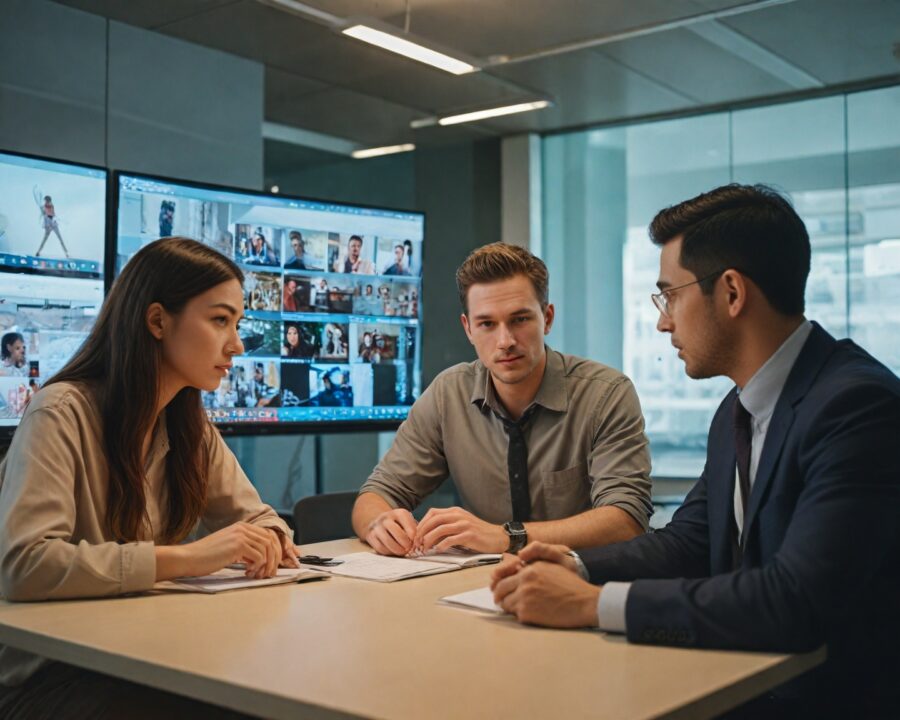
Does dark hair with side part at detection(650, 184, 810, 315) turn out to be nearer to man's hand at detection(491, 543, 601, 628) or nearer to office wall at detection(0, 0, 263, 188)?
man's hand at detection(491, 543, 601, 628)

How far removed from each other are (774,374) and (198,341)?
3.95ft

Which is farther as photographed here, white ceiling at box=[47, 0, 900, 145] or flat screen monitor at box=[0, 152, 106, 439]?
white ceiling at box=[47, 0, 900, 145]

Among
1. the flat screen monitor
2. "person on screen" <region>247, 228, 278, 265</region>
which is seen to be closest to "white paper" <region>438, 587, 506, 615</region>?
the flat screen monitor

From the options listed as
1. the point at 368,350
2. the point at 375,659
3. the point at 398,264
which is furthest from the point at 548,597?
the point at 398,264

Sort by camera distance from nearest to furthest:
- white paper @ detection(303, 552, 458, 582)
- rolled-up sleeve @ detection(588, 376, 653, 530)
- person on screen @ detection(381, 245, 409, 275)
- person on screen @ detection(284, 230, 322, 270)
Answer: white paper @ detection(303, 552, 458, 582) → rolled-up sleeve @ detection(588, 376, 653, 530) → person on screen @ detection(284, 230, 322, 270) → person on screen @ detection(381, 245, 409, 275)

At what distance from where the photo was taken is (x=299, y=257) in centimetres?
424

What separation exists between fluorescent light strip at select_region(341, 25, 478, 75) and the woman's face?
1918 millimetres

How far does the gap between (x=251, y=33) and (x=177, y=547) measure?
363cm

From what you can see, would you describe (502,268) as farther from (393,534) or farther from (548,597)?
(548,597)

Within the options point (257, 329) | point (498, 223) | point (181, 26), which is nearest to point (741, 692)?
point (257, 329)

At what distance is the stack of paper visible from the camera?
204 cm

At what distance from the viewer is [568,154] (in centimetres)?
696

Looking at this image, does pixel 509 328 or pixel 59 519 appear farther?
pixel 509 328

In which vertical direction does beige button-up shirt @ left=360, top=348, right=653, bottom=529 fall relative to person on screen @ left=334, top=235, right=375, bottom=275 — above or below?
below
